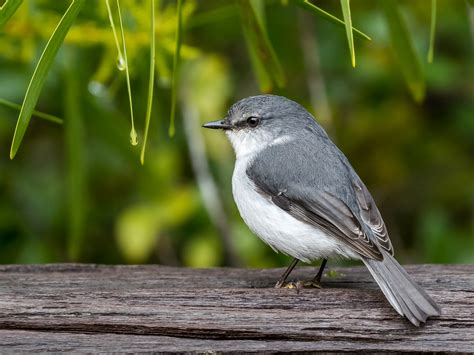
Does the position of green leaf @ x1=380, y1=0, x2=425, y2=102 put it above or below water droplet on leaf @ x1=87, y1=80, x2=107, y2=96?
above

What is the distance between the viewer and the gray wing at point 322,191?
341cm

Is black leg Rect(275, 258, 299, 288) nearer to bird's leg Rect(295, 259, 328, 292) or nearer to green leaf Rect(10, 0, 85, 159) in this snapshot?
bird's leg Rect(295, 259, 328, 292)

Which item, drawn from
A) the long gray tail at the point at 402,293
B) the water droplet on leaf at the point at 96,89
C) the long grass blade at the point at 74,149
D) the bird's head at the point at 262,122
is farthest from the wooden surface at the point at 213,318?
the water droplet on leaf at the point at 96,89

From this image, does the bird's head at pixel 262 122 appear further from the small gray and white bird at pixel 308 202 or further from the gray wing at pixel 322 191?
the gray wing at pixel 322 191

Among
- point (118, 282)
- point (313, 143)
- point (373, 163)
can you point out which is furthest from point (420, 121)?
point (118, 282)

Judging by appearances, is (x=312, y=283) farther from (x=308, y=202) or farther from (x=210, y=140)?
(x=210, y=140)

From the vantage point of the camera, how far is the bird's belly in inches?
137

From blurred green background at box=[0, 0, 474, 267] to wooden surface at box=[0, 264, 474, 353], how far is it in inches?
42.5

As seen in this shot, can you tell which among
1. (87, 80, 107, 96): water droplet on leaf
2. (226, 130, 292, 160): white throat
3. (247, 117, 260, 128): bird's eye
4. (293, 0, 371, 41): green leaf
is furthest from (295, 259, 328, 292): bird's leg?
(87, 80, 107, 96): water droplet on leaf

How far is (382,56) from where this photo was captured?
549 centimetres

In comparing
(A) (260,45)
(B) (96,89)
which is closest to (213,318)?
(A) (260,45)

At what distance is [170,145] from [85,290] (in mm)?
2142

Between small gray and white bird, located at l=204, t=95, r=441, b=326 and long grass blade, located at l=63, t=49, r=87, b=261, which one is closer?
small gray and white bird, located at l=204, t=95, r=441, b=326

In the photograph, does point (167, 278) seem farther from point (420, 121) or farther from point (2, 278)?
point (420, 121)
